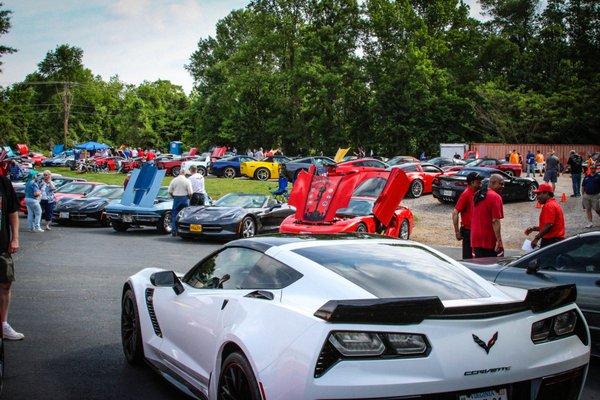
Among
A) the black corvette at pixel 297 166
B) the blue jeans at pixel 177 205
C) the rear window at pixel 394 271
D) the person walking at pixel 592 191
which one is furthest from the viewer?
the black corvette at pixel 297 166

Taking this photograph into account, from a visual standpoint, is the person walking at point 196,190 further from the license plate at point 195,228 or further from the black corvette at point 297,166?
the black corvette at point 297,166

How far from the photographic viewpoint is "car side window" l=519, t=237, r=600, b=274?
633cm

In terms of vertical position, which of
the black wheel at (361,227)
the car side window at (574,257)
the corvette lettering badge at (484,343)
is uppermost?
the corvette lettering badge at (484,343)

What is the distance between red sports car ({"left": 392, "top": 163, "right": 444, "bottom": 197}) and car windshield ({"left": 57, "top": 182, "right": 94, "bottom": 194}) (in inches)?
510

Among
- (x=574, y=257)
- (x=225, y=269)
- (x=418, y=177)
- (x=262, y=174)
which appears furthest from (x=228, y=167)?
(x=225, y=269)

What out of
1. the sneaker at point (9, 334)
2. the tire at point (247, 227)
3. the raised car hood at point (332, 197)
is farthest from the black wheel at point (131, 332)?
the tire at point (247, 227)

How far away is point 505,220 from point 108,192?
13.5 meters

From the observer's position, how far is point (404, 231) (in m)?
17.1

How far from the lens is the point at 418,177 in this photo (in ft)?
94.0

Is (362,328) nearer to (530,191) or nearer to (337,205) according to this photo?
(337,205)

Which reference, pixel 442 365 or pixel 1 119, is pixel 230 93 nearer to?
pixel 1 119

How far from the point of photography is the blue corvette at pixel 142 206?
721 inches

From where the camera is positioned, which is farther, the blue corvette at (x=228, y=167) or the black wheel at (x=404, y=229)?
the blue corvette at (x=228, y=167)

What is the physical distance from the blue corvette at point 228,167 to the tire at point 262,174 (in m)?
1.64
